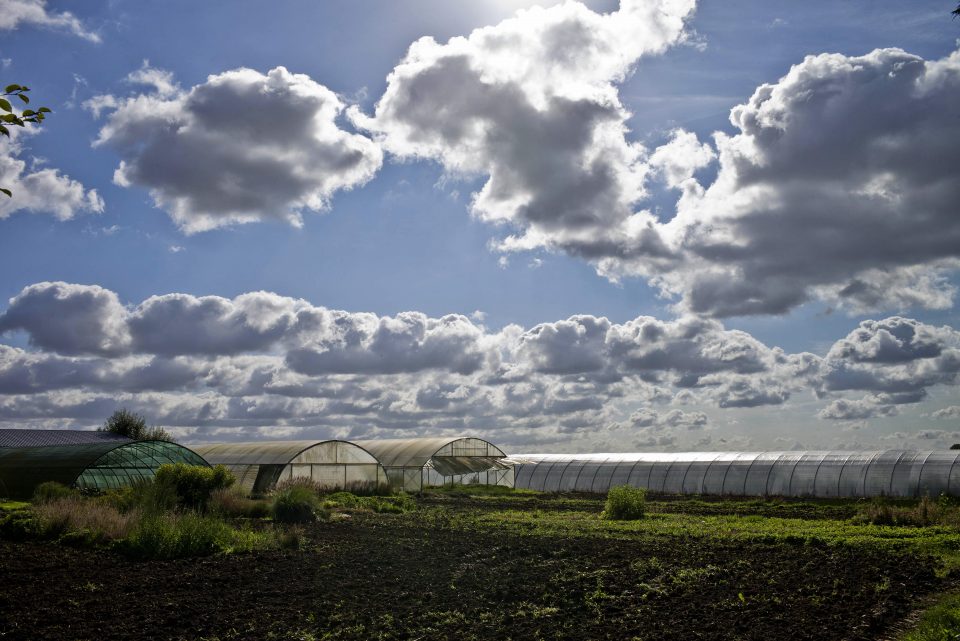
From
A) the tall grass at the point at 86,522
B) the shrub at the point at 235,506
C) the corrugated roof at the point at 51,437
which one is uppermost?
the corrugated roof at the point at 51,437

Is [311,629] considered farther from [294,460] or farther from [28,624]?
[294,460]

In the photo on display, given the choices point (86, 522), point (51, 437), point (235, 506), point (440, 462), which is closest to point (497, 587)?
point (86, 522)

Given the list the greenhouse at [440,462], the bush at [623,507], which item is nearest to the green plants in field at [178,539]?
the bush at [623,507]

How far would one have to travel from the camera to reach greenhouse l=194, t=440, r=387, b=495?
43156 mm

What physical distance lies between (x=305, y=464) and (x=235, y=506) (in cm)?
1738

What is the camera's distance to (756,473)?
4491 centimetres

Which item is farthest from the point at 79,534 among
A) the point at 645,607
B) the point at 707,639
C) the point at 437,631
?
the point at 707,639

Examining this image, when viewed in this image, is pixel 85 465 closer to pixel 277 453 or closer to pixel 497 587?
pixel 277 453

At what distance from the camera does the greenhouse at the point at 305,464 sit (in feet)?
142

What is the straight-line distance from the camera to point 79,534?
1881 cm

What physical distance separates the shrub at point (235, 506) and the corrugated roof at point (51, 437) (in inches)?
1168

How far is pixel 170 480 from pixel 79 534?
6.24 meters

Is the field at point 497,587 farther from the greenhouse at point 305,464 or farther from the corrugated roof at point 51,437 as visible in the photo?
the corrugated roof at point 51,437

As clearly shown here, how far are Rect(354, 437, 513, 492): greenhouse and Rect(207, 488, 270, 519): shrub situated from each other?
71.0 ft
